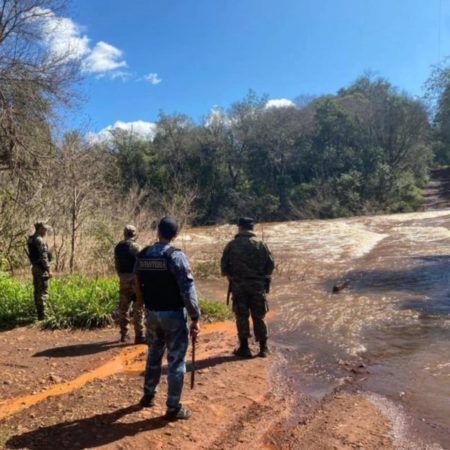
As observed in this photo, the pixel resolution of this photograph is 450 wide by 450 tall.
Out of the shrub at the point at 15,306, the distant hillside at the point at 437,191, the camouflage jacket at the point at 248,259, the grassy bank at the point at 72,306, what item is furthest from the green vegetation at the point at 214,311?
the distant hillside at the point at 437,191

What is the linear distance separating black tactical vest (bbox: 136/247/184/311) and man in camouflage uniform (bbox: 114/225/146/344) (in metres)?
2.71

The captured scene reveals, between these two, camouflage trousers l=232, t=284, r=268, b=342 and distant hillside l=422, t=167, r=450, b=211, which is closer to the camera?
camouflage trousers l=232, t=284, r=268, b=342

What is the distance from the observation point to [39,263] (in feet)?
28.6

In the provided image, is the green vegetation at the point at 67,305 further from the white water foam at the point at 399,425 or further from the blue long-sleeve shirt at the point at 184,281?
the white water foam at the point at 399,425

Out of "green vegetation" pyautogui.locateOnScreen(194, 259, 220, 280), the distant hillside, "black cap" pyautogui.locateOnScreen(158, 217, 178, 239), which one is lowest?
"green vegetation" pyautogui.locateOnScreen(194, 259, 220, 280)

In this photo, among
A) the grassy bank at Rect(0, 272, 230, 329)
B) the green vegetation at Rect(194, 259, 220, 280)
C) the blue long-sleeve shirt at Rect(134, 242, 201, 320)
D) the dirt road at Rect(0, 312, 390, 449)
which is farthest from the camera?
the green vegetation at Rect(194, 259, 220, 280)

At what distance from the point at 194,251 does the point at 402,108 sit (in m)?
28.4

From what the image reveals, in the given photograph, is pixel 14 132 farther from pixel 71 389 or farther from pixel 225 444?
pixel 225 444

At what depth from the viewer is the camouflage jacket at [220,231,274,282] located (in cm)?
684

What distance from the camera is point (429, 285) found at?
1193 centimetres

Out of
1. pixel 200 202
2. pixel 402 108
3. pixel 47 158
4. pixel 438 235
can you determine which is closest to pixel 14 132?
pixel 47 158

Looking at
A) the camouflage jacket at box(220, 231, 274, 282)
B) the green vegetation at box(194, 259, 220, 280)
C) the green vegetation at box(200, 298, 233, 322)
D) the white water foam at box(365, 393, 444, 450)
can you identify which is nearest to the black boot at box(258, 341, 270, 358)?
the camouflage jacket at box(220, 231, 274, 282)

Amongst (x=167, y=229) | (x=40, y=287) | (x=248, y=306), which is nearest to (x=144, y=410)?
(x=167, y=229)

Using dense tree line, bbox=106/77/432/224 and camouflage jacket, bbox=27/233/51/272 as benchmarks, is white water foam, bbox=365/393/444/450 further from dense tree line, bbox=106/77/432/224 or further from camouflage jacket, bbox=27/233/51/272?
dense tree line, bbox=106/77/432/224
